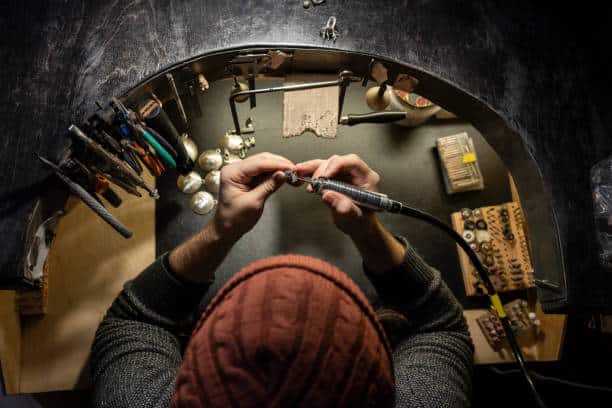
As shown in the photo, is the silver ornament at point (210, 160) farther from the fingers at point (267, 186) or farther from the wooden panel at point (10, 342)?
the wooden panel at point (10, 342)

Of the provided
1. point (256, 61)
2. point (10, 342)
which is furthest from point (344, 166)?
point (10, 342)

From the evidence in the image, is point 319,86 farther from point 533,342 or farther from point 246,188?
point 533,342

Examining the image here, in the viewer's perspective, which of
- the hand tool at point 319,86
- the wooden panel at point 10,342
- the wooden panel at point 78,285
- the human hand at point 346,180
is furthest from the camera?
the wooden panel at point 78,285

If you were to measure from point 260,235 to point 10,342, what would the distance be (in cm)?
101

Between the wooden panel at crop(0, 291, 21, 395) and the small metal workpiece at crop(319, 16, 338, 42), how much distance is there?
1.48 m

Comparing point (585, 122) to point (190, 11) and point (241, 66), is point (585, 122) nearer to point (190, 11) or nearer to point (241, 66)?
point (241, 66)

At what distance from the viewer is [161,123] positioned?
1.29 m

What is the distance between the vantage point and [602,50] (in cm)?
121

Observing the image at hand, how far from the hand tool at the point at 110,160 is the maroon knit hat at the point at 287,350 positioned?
2.24 feet

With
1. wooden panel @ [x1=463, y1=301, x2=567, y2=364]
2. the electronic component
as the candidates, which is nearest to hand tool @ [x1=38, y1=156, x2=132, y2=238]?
the electronic component

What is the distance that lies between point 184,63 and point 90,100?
287mm

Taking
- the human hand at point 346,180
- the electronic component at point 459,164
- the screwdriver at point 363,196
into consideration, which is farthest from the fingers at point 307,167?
the electronic component at point 459,164

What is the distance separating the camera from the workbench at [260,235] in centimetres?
156

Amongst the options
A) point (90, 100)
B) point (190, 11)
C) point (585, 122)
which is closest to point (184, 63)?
point (190, 11)
